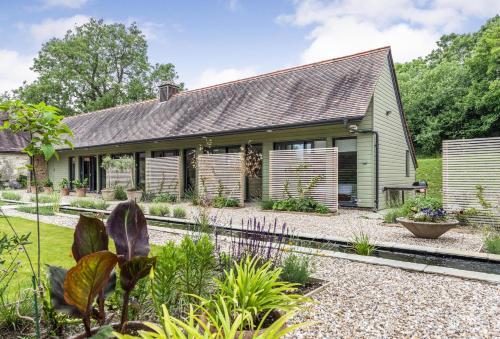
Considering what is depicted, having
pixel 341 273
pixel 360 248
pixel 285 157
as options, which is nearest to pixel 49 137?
pixel 341 273

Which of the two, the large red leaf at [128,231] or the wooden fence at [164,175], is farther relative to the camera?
the wooden fence at [164,175]

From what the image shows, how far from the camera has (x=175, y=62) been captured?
36156 mm

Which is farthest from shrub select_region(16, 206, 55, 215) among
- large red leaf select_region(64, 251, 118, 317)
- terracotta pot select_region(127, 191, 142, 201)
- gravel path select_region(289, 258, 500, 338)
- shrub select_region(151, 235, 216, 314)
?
large red leaf select_region(64, 251, 118, 317)

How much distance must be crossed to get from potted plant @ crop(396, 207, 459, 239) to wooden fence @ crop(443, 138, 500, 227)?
6.66 feet

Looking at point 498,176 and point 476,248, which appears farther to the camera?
point 498,176

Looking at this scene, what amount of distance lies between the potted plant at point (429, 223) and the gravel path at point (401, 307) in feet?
8.45

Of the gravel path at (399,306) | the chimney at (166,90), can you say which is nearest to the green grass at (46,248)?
the gravel path at (399,306)

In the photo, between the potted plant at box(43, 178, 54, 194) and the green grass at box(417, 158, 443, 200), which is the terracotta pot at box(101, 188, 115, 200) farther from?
the green grass at box(417, 158, 443, 200)

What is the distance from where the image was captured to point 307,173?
11.5 metres

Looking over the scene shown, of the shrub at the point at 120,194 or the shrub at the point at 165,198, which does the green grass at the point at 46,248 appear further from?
Answer: the shrub at the point at 120,194

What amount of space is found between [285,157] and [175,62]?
28049mm

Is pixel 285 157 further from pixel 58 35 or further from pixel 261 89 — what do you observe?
pixel 58 35

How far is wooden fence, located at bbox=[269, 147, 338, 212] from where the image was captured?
11000mm

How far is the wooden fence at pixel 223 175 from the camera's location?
12.9 metres
